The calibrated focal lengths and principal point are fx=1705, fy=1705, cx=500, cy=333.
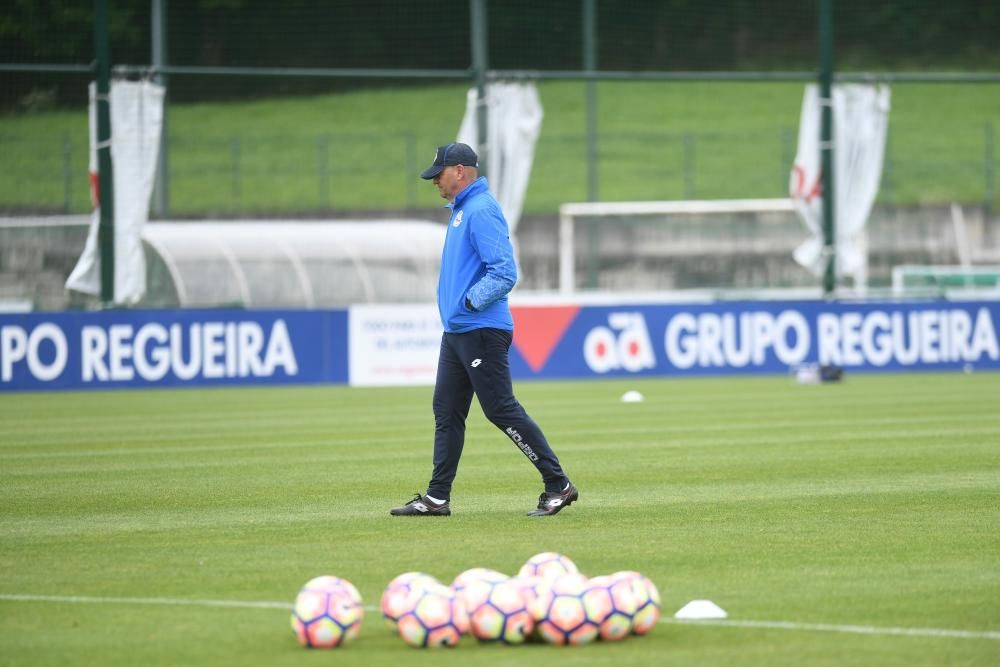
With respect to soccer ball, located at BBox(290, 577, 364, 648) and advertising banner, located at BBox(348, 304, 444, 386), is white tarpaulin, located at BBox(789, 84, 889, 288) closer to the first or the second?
advertising banner, located at BBox(348, 304, 444, 386)

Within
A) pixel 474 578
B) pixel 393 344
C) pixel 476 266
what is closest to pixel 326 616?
pixel 474 578

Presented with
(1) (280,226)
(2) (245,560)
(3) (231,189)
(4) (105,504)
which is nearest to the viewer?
(2) (245,560)

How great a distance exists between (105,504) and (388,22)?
24.1 metres

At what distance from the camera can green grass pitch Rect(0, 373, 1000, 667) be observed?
692cm

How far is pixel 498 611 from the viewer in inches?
267

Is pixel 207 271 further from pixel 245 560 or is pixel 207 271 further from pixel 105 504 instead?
pixel 245 560

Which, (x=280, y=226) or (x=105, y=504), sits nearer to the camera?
(x=105, y=504)

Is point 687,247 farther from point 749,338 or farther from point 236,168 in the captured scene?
point 749,338

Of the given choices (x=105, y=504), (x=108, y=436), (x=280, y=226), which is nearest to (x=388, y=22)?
(x=280, y=226)

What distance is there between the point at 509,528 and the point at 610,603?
331cm

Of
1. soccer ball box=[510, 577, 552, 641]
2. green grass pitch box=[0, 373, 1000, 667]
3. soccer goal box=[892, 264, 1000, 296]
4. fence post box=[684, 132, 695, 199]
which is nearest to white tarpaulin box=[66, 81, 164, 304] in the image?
green grass pitch box=[0, 373, 1000, 667]

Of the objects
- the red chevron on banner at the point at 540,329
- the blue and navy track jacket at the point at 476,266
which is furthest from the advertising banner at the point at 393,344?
the blue and navy track jacket at the point at 476,266

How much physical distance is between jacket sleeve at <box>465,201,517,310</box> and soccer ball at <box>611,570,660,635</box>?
376 cm

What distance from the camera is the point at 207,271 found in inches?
1200
